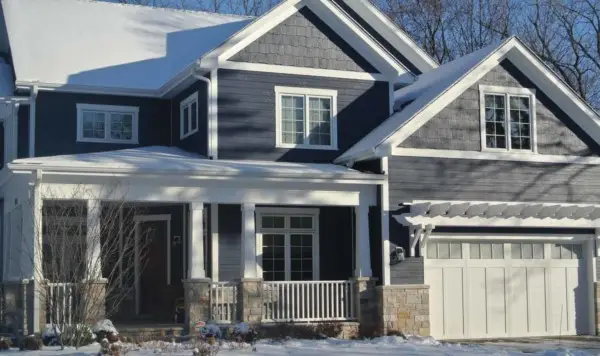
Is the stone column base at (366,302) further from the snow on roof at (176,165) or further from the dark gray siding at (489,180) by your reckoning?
the snow on roof at (176,165)

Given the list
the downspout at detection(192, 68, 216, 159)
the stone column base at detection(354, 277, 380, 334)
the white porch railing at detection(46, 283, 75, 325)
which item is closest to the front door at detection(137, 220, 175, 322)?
the downspout at detection(192, 68, 216, 159)

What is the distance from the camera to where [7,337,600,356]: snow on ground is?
13.6 metres

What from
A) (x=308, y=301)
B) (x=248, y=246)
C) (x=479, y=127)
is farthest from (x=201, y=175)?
(x=479, y=127)

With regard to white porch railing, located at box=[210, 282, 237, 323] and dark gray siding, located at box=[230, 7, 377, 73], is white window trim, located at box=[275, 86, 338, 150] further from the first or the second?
white porch railing, located at box=[210, 282, 237, 323]

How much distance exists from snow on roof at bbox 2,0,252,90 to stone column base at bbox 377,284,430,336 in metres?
7.34

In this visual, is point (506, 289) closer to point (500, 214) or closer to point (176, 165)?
point (500, 214)

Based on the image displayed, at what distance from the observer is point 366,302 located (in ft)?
57.7

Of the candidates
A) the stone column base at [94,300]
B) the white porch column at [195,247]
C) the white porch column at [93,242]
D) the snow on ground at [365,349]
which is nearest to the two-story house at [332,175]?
the white porch column at [195,247]

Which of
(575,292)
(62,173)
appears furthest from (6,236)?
(575,292)

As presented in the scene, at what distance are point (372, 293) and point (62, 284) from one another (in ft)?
19.7

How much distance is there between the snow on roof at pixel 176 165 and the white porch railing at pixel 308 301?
83.1 inches

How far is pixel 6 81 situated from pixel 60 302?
8.66 metres

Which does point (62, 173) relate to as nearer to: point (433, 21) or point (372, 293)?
point (372, 293)

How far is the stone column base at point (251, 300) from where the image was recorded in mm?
16609
